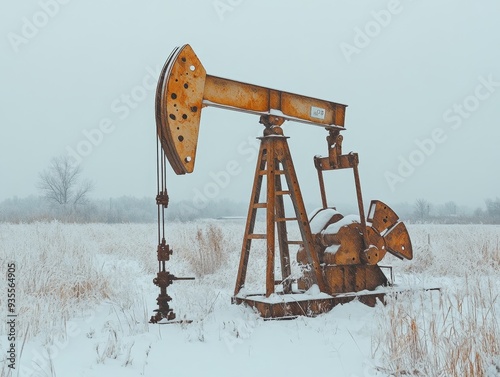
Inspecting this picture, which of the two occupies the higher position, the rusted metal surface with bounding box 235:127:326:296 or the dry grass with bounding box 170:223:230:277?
the rusted metal surface with bounding box 235:127:326:296

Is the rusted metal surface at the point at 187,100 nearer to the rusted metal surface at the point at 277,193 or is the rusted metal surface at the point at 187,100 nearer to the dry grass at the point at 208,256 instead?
the rusted metal surface at the point at 277,193

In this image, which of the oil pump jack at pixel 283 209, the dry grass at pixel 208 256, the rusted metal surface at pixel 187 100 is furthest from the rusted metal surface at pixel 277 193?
the dry grass at pixel 208 256

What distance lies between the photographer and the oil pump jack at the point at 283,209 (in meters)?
4.89

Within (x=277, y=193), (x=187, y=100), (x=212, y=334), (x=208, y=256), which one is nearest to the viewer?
(x=212, y=334)

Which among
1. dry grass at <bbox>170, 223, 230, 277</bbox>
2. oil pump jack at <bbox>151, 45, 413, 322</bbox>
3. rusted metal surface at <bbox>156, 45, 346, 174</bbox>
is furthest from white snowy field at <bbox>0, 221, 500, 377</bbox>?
rusted metal surface at <bbox>156, 45, 346, 174</bbox>

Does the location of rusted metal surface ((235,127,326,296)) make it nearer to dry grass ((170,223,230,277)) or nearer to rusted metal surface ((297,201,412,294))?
rusted metal surface ((297,201,412,294))

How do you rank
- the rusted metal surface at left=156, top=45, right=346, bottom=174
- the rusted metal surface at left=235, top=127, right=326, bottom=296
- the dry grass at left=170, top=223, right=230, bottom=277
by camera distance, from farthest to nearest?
the dry grass at left=170, top=223, right=230, bottom=277
the rusted metal surface at left=235, top=127, right=326, bottom=296
the rusted metal surface at left=156, top=45, right=346, bottom=174

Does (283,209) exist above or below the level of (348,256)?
above

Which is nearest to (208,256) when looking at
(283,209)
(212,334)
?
(283,209)

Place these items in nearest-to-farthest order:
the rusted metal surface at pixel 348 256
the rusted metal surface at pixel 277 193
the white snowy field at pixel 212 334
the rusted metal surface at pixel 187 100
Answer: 1. the white snowy field at pixel 212 334
2. the rusted metal surface at pixel 187 100
3. the rusted metal surface at pixel 277 193
4. the rusted metal surface at pixel 348 256

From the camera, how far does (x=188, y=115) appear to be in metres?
4.98

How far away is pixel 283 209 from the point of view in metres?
5.96

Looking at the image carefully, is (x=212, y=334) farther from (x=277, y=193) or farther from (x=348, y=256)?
(x=348, y=256)

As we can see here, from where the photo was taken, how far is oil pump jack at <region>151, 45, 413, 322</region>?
16.0ft
